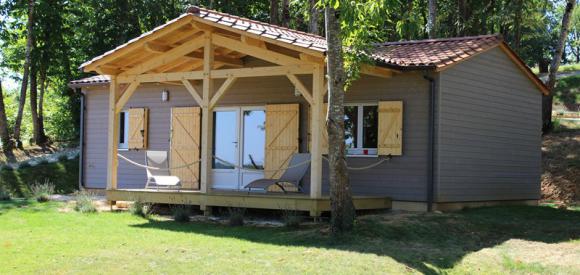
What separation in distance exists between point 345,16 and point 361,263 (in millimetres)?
2914

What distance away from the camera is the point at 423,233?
351 inches

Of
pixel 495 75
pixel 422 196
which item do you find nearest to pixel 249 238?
pixel 422 196

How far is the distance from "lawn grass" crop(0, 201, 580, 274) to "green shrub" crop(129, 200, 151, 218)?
0.93 feet

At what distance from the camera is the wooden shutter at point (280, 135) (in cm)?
1270

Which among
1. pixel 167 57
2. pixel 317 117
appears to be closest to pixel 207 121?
pixel 167 57

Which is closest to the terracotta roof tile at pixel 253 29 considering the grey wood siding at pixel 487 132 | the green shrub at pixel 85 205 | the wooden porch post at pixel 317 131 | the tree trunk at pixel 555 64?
the wooden porch post at pixel 317 131

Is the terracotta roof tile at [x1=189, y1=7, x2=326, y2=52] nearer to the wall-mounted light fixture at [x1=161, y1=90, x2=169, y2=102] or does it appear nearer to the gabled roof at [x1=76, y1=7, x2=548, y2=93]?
the gabled roof at [x1=76, y1=7, x2=548, y2=93]

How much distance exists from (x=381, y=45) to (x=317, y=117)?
12.0ft

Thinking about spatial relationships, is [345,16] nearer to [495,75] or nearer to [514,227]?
[514,227]

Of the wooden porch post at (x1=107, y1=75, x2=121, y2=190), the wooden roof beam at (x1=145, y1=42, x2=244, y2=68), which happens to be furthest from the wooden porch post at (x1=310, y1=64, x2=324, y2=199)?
the wooden porch post at (x1=107, y1=75, x2=121, y2=190)

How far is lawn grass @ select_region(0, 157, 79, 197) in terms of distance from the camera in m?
17.9

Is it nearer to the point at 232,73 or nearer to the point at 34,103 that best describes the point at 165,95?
the point at 232,73

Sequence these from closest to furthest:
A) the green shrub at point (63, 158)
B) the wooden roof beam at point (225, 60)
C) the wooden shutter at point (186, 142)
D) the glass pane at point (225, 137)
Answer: the wooden roof beam at point (225, 60) < the glass pane at point (225, 137) < the wooden shutter at point (186, 142) < the green shrub at point (63, 158)

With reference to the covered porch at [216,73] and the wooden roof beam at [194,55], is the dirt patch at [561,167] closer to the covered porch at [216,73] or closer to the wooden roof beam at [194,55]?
the covered porch at [216,73]
